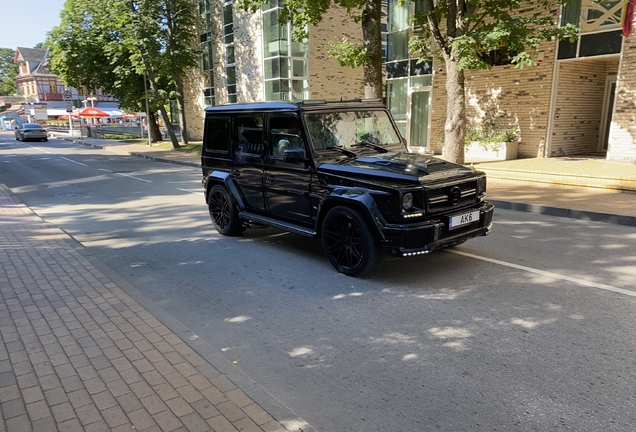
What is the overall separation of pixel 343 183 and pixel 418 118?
16.1 metres

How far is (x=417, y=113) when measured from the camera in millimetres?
20609

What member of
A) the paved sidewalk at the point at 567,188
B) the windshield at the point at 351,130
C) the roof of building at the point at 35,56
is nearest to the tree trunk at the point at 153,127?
the paved sidewalk at the point at 567,188

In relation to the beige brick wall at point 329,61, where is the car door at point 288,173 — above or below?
below

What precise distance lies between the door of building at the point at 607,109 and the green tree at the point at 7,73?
127 meters

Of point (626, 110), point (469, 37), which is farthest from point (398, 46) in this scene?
point (626, 110)

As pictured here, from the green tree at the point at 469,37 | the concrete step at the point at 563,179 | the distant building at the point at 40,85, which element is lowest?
the concrete step at the point at 563,179

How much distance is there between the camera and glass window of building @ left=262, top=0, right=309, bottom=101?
1066 inches

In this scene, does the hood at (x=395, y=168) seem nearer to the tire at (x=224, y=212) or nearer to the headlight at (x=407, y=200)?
the headlight at (x=407, y=200)

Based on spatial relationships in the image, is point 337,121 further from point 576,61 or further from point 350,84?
point 350,84

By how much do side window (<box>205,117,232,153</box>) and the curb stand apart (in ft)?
19.9

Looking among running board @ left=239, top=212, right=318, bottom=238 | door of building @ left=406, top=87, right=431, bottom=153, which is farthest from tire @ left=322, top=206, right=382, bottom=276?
door of building @ left=406, top=87, right=431, bottom=153

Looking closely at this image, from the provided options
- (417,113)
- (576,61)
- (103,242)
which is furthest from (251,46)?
(103,242)

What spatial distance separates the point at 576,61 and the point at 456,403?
15.8m

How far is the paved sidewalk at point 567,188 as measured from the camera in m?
8.94
